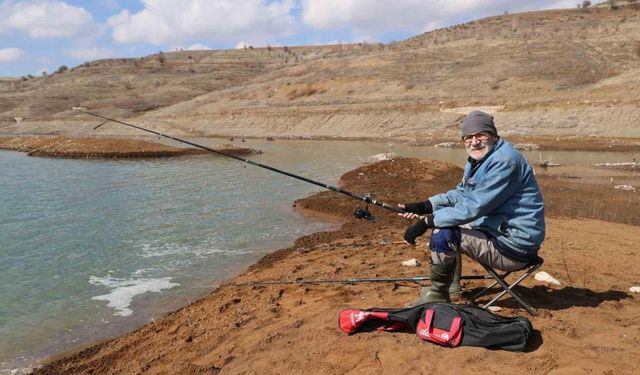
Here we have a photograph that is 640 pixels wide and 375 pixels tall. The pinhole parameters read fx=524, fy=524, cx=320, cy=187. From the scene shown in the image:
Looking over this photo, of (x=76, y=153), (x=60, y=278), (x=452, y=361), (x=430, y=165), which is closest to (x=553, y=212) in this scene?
(x=430, y=165)

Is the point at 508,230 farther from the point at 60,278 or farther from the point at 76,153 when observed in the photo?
the point at 76,153

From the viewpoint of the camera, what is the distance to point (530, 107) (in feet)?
132

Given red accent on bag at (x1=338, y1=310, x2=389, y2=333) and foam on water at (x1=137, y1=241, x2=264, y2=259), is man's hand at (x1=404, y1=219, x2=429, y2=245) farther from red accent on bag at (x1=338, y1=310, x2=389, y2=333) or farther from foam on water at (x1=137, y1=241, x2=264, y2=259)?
foam on water at (x1=137, y1=241, x2=264, y2=259)

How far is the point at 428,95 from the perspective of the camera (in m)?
52.1

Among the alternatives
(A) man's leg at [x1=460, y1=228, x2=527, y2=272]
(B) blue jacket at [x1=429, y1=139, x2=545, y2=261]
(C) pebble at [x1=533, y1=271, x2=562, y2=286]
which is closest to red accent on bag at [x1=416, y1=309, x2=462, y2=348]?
(A) man's leg at [x1=460, y1=228, x2=527, y2=272]

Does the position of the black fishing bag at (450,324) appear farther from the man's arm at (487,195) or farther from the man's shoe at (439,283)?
the man's arm at (487,195)

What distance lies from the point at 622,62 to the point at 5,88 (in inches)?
4401

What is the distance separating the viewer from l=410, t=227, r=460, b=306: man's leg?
4.79 meters

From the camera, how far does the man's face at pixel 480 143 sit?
4777 mm

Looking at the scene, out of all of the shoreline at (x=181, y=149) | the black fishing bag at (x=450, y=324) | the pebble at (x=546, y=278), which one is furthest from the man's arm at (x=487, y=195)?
the shoreline at (x=181, y=149)

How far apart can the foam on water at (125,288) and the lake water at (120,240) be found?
0.02 meters

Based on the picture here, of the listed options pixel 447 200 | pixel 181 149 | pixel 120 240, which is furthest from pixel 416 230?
pixel 181 149

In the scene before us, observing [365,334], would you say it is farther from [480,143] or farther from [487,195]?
[480,143]

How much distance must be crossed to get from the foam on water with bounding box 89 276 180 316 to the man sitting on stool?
511 cm
